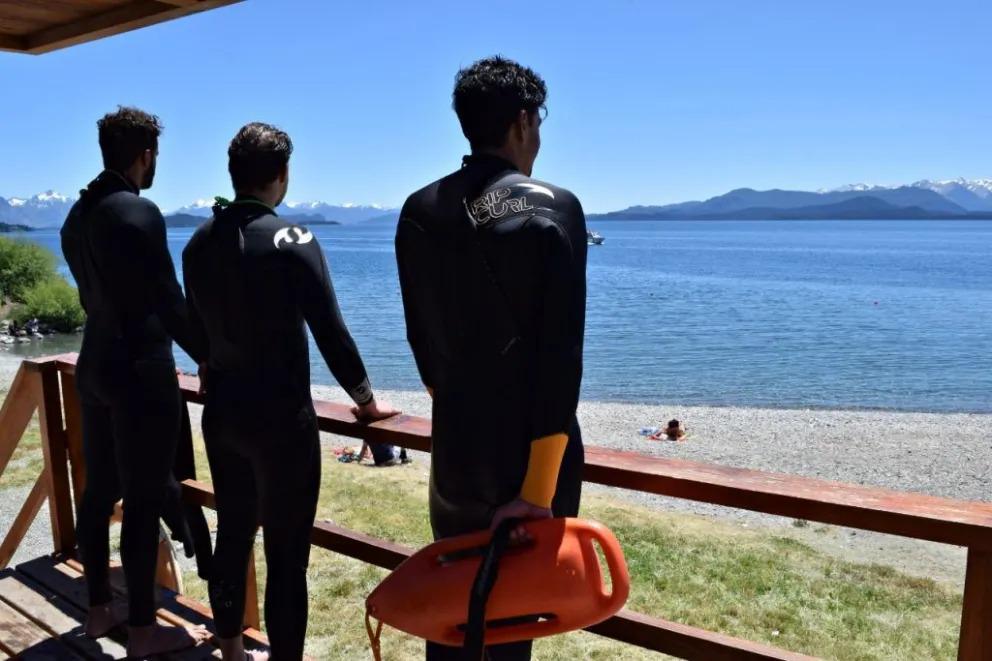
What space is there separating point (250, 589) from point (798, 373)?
30.8m

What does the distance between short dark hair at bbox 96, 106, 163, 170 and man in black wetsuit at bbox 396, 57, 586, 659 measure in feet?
4.89

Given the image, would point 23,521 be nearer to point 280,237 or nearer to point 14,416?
point 14,416

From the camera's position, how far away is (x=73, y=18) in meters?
3.76

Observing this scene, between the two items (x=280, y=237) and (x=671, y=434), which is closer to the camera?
(x=280, y=237)

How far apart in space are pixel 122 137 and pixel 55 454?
6.09ft

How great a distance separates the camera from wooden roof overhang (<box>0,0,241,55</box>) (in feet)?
11.0

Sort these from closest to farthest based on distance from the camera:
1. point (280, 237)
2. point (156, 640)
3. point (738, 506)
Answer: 1. point (738, 506)
2. point (280, 237)
3. point (156, 640)

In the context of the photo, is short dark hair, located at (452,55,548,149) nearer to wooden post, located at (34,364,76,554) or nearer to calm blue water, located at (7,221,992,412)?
wooden post, located at (34,364,76,554)

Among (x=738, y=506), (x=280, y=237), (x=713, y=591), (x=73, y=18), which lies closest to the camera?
(x=738, y=506)

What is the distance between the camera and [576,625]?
174cm

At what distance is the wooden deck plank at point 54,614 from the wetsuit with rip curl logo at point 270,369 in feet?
3.40

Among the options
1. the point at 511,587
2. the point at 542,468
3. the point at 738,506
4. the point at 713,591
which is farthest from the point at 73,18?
the point at 713,591

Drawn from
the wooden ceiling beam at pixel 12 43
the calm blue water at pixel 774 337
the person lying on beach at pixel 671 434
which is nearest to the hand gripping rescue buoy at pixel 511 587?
the wooden ceiling beam at pixel 12 43

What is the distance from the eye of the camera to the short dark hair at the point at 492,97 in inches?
76.3
